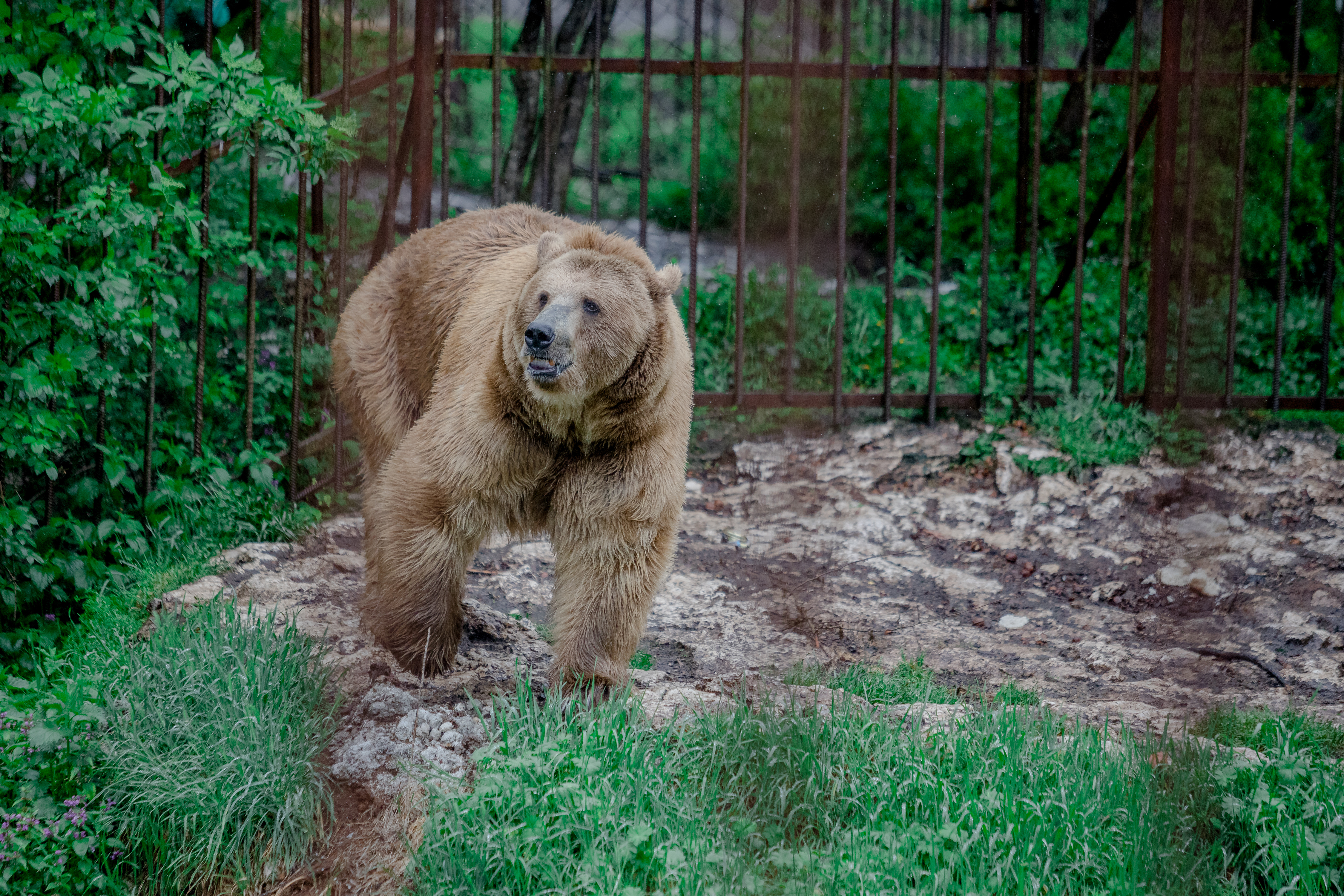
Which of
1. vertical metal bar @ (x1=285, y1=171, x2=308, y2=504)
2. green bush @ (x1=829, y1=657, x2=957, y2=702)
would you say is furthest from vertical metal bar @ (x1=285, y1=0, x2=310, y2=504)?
green bush @ (x1=829, y1=657, x2=957, y2=702)

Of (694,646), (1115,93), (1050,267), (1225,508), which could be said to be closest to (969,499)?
(1225,508)

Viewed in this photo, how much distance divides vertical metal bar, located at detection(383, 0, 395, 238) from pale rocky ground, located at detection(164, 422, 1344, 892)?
1577mm

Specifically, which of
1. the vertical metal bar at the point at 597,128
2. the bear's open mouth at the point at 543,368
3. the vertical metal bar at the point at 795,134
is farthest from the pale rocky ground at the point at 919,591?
the vertical metal bar at the point at 795,134

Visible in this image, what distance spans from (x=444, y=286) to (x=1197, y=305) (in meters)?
3.75

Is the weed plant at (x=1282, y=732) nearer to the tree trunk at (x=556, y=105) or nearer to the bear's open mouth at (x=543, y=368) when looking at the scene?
the bear's open mouth at (x=543, y=368)

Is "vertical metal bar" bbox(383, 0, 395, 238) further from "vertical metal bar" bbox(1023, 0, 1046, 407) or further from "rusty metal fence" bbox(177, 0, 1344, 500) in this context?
"vertical metal bar" bbox(1023, 0, 1046, 407)

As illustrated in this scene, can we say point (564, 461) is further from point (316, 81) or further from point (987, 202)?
point (987, 202)

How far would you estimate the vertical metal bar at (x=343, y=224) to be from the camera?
5117mm

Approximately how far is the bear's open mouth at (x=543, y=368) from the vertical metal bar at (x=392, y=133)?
2439mm

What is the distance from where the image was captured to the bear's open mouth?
324 centimetres

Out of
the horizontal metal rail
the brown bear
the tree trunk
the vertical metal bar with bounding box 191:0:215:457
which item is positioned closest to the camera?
the brown bear

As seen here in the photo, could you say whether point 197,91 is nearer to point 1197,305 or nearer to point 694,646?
point 694,646

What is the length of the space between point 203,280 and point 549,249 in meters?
1.93

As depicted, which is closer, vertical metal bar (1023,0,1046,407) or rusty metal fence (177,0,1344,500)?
rusty metal fence (177,0,1344,500)
